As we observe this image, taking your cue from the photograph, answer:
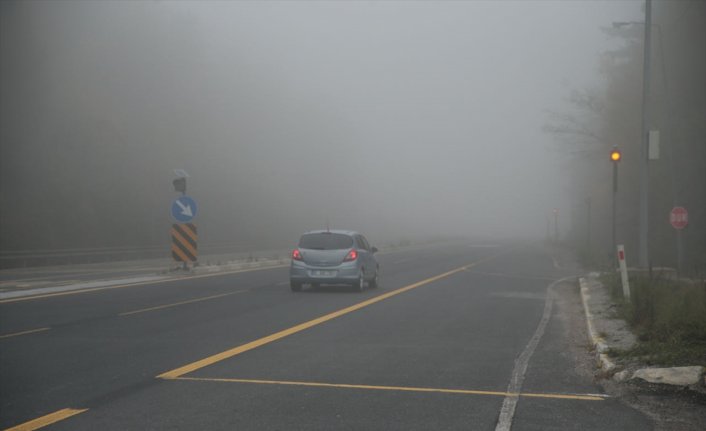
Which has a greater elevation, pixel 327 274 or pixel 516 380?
pixel 327 274

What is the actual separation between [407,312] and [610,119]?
2988cm

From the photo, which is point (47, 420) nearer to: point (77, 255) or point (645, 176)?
point (645, 176)

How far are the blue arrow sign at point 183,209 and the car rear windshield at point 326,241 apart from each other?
712cm

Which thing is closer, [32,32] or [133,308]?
[133,308]

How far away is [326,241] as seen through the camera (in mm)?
19766

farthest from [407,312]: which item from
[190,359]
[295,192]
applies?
[295,192]

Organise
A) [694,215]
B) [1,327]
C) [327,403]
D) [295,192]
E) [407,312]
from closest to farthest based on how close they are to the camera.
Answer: [327,403]
[1,327]
[407,312]
[694,215]
[295,192]

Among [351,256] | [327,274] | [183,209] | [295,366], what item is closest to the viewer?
[295,366]

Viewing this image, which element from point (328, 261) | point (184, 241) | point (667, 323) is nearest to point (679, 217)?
point (328, 261)

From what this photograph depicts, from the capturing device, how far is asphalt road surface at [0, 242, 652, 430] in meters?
6.51

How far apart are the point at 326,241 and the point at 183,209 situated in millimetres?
7764

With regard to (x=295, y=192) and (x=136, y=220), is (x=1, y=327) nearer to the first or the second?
(x=136, y=220)

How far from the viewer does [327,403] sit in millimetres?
6969

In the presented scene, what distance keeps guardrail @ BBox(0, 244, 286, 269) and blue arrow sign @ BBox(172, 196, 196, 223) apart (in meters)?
13.5
